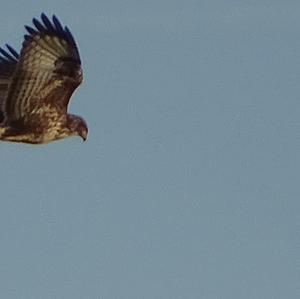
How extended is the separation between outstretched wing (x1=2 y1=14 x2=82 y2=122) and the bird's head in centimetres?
55

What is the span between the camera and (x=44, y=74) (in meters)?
28.4

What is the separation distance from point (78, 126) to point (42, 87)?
1.55 m

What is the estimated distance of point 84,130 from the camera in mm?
30219

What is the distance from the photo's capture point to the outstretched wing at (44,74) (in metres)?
28.0

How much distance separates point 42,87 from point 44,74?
257 mm

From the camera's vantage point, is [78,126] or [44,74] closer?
[44,74]

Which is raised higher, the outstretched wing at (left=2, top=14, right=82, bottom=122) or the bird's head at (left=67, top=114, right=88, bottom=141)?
the outstretched wing at (left=2, top=14, right=82, bottom=122)

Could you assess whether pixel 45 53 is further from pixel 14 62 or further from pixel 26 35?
pixel 14 62

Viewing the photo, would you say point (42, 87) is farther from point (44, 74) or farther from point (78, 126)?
point (78, 126)

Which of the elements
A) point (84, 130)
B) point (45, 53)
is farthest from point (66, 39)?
point (84, 130)

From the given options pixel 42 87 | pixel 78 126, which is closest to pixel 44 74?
pixel 42 87

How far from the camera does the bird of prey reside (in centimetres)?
2800

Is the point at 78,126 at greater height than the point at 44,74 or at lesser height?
lesser

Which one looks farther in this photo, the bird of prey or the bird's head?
the bird's head
